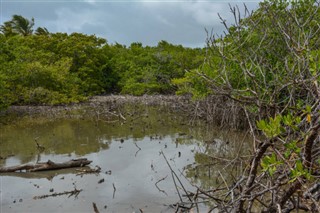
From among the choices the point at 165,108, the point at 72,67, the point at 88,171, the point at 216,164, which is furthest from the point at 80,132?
the point at 72,67

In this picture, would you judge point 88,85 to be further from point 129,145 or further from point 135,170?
point 135,170

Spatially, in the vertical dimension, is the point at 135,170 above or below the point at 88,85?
below

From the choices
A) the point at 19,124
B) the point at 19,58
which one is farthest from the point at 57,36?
the point at 19,124

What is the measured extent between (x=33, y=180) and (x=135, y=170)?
2234 mm

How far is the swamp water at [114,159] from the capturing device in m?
6.82

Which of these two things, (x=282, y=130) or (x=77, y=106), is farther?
(x=77, y=106)

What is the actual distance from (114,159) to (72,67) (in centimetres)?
1810

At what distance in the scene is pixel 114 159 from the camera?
383 inches

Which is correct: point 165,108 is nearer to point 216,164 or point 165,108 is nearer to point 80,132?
point 80,132

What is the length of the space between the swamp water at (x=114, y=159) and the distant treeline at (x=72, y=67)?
4.85m

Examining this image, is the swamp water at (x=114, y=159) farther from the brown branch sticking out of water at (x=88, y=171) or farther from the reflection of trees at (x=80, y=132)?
the brown branch sticking out of water at (x=88, y=171)

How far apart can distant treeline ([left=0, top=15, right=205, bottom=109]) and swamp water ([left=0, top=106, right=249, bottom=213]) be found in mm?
4851

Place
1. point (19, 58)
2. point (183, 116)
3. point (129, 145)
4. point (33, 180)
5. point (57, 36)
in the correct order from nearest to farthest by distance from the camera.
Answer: point (33, 180)
point (129, 145)
point (183, 116)
point (19, 58)
point (57, 36)

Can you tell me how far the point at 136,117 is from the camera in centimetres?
1680
